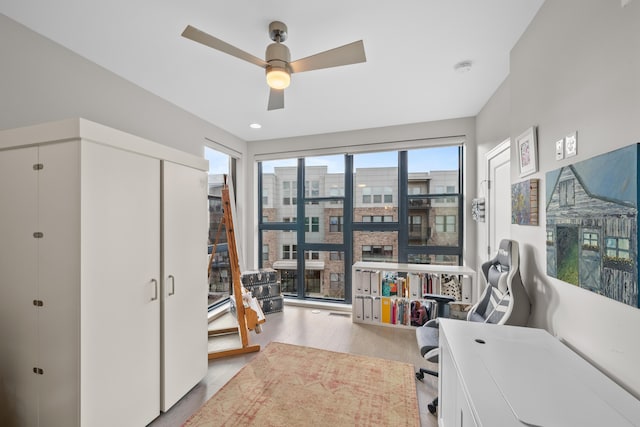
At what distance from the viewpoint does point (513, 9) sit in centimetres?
163

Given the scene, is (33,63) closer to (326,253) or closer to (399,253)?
(326,253)

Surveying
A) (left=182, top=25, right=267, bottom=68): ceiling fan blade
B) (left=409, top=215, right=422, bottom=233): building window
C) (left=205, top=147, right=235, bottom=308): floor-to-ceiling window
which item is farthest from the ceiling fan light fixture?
(left=409, top=215, right=422, bottom=233): building window

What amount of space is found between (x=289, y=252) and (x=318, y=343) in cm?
174

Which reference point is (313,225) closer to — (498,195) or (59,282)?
(498,195)

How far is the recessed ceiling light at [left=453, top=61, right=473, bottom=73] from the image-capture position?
220 centimetres

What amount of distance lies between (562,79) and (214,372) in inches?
130

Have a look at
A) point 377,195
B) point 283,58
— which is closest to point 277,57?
point 283,58

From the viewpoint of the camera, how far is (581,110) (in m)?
1.27

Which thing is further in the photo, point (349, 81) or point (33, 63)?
point (349, 81)

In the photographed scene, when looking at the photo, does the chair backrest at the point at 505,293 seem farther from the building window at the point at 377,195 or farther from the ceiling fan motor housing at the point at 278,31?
the ceiling fan motor housing at the point at 278,31

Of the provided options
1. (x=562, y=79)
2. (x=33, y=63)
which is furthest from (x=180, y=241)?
(x=562, y=79)

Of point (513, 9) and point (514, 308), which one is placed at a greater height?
point (513, 9)

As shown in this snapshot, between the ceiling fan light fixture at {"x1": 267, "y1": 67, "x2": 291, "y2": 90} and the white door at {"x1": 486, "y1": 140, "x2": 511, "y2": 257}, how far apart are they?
1.98 m

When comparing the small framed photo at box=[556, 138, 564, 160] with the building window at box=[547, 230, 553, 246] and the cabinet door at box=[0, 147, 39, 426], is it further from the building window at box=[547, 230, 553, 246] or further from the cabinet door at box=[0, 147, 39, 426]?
the cabinet door at box=[0, 147, 39, 426]
